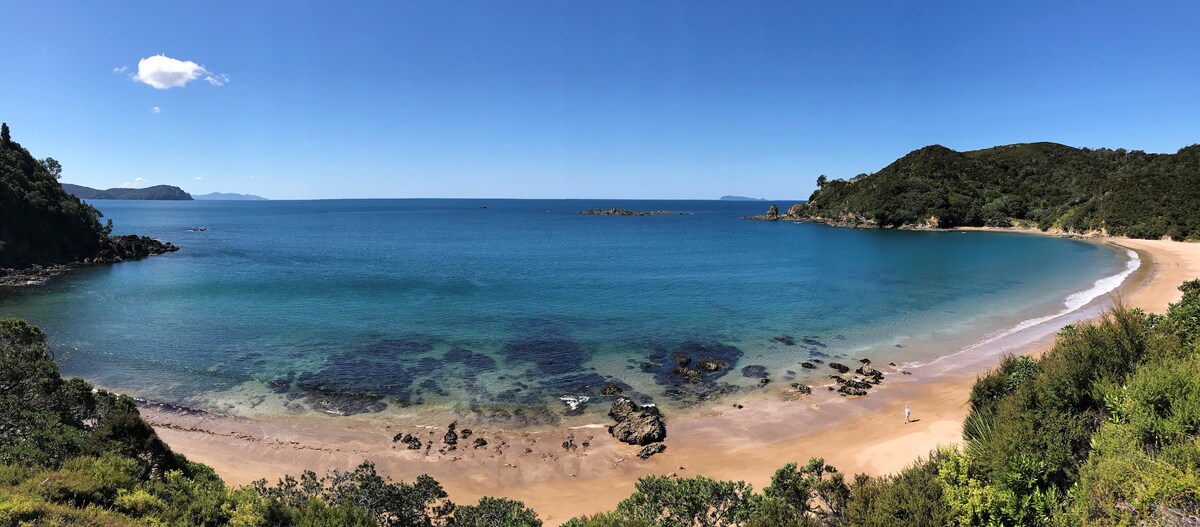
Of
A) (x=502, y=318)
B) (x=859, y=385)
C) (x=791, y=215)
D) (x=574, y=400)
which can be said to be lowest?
(x=574, y=400)

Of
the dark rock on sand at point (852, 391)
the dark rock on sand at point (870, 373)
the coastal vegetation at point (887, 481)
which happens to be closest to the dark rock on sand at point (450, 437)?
the coastal vegetation at point (887, 481)

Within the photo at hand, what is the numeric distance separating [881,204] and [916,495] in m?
153

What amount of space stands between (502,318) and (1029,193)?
557 ft

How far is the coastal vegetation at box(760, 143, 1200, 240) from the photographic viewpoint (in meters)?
98.2

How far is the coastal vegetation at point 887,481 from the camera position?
9.73 m

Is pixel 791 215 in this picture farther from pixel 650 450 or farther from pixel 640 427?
pixel 650 450

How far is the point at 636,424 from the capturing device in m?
24.6

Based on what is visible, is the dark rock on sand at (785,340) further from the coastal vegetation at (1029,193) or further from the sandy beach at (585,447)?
the coastal vegetation at (1029,193)

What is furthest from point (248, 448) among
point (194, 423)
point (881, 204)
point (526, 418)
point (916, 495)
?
point (881, 204)

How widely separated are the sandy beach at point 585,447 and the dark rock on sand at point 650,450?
1.00ft

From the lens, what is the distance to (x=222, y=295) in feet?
175

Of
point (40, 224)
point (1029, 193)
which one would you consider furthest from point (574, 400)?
point (1029, 193)

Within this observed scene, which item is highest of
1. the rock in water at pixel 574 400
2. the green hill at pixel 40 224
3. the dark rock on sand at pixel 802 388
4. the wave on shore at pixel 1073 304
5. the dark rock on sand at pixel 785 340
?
the green hill at pixel 40 224

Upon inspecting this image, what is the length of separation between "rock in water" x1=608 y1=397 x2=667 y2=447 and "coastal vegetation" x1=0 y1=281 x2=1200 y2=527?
926 cm
